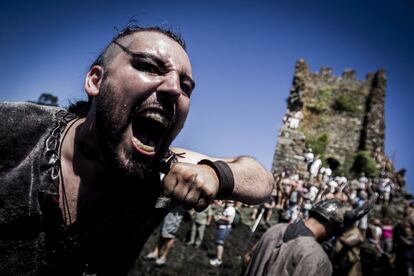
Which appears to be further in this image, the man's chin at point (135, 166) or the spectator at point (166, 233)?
the spectator at point (166, 233)

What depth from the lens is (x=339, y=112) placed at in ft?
90.2

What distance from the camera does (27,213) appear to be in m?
1.70

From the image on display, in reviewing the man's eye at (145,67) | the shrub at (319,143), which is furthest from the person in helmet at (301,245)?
the shrub at (319,143)

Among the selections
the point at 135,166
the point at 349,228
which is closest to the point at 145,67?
the point at 135,166

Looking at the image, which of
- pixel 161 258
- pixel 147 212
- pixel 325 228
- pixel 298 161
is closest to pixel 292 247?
pixel 325 228

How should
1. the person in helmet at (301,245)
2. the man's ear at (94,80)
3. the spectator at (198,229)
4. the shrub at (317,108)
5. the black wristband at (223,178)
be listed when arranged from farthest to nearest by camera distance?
the shrub at (317,108) → the spectator at (198,229) → the person in helmet at (301,245) → the man's ear at (94,80) → the black wristband at (223,178)

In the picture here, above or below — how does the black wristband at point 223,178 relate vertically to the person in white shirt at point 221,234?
above

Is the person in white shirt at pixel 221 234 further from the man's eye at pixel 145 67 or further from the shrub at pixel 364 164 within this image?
the shrub at pixel 364 164

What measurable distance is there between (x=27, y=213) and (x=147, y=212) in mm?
670

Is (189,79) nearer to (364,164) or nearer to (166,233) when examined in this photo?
(166,233)

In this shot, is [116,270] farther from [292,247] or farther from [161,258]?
[161,258]

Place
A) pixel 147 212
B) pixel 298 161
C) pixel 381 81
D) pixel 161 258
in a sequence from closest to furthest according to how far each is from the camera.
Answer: pixel 147 212 → pixel 161 258 → pixel 298 161 → pixel 381 81

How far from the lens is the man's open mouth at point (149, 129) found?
1900 mm

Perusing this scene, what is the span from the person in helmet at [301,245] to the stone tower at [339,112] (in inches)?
768
